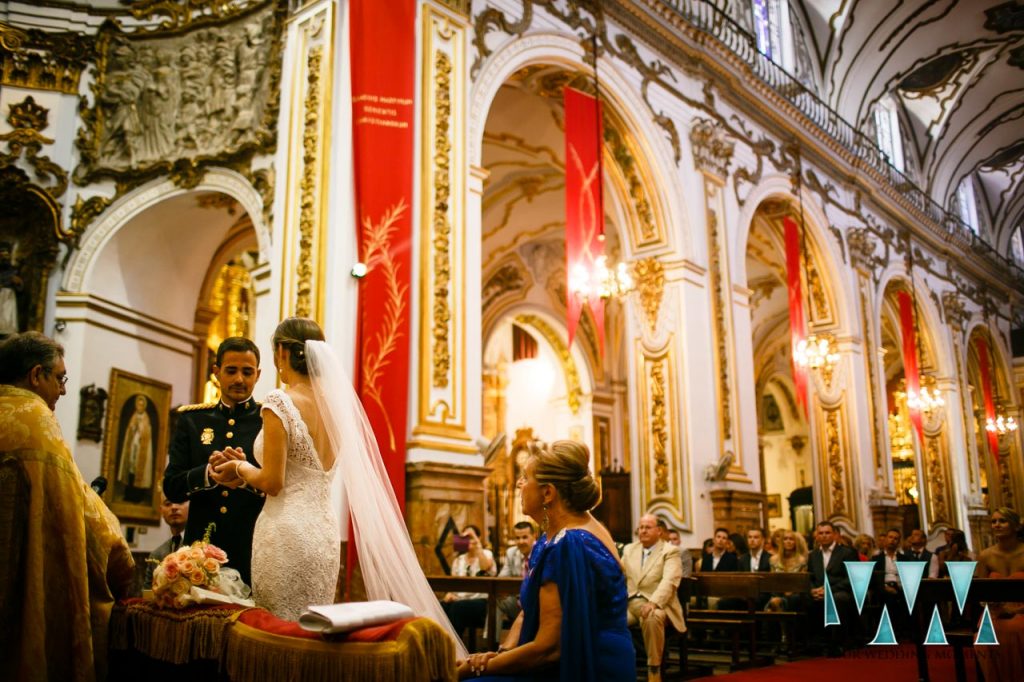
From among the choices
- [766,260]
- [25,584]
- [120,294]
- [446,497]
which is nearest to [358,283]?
[446,497]

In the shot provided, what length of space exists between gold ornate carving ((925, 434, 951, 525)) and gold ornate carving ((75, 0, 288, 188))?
1524 centimetres

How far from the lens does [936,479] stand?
18109 millimetres

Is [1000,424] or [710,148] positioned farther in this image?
[1000,424]

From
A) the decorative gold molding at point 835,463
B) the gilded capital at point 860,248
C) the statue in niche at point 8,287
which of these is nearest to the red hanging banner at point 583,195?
the statue in niche at point 8,287

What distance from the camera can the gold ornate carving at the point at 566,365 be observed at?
1841 cm

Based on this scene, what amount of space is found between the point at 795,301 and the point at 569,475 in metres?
11.2

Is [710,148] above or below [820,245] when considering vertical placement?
above

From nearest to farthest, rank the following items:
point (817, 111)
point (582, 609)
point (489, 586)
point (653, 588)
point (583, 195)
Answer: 1. point (582, 609)
2. point (489, 586)
3. point (653, 588)
4. point (583, 195)
5. point (817, 111)

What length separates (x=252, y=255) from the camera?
1011 centimetres

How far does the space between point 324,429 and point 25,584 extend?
38.9 inches

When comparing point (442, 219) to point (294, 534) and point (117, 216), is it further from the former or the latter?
point (294, 534)

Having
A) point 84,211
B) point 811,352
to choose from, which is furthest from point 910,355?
point 84,211

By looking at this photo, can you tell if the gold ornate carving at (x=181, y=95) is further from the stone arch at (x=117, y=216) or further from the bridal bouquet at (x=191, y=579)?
the bridal bouquet at (x=191, y=579)

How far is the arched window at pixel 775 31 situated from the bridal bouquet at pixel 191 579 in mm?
13495
